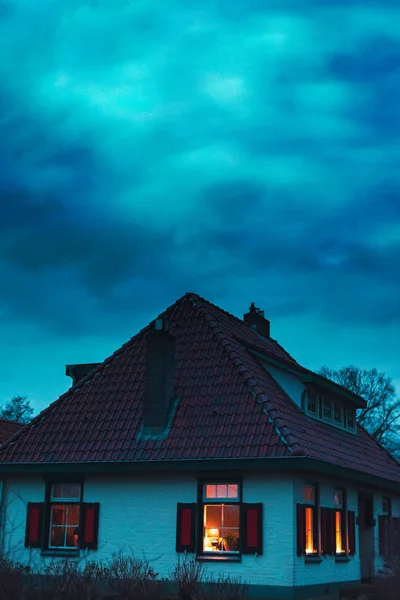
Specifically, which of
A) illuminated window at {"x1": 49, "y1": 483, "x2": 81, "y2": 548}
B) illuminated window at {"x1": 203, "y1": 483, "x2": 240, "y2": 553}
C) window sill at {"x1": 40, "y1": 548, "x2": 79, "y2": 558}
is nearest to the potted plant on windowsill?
illuminated window at {"x1": 203, "y1": 483, "x2": 240, "y2": 553}

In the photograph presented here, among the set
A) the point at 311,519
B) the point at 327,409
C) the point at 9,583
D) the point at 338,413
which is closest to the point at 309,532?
the point at 311,519

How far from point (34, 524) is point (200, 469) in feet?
16.8

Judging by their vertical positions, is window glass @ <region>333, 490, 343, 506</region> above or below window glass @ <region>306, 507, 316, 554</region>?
above

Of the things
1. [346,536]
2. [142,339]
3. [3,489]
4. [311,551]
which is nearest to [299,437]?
[311,551]

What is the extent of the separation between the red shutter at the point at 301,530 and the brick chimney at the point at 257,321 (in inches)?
429

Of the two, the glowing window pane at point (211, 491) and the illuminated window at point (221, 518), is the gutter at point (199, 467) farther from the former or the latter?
the illuminated window at point (221, 518)

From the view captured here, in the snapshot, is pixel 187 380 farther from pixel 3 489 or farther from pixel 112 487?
pixel 3 489

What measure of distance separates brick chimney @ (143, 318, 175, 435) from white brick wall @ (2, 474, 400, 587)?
1468 mm

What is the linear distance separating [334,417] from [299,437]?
5.59 m

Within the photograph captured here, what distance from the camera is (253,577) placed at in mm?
18828

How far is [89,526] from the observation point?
20969 millimetres

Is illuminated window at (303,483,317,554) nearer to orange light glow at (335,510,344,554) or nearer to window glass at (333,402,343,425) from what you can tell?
orange light glow at (335,510,344,554)

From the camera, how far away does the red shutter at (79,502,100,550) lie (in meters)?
20.9

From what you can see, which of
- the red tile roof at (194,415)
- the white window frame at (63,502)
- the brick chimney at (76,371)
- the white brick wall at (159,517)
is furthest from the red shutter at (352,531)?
the brick chimney at (76,371)
